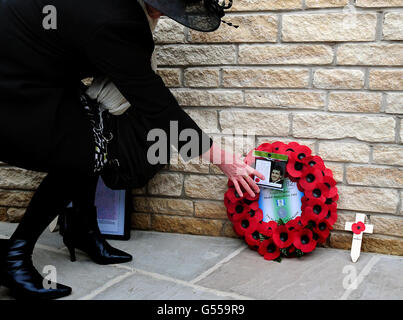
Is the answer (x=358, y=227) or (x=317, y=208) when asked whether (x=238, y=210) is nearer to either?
(x=317, y=208)

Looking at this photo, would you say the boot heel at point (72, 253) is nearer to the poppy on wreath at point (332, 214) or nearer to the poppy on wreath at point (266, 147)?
the poppy on wreath at point (266, 147)

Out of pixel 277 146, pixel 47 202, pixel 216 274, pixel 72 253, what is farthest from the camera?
pixel 277 146

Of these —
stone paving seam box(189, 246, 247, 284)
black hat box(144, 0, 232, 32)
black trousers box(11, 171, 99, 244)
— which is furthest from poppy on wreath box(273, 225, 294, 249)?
black hat box(144, 0, 232, 32)

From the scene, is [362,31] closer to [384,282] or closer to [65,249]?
[384,282]

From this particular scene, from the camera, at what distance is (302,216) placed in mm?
2162

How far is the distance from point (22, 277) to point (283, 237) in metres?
1.13

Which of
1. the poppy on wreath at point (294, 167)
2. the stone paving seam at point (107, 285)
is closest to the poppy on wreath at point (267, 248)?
Result: the poppy on wreath at point (294, 167)

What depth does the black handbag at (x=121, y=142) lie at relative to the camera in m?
1.88

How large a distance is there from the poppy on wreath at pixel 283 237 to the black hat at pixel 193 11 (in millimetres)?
973

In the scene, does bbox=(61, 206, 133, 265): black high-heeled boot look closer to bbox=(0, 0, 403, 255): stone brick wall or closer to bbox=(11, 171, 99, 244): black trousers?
bbox=(11, 171, 99, 244): black trousers

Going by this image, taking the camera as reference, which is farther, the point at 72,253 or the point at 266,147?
the point at 266,147

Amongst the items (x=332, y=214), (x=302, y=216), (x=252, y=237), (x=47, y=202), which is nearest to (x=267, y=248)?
(x=252, y=237)

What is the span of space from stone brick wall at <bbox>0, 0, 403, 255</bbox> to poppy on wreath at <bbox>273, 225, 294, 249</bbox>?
0.26 metres

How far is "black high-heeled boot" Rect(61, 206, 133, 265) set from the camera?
205 centimetres
